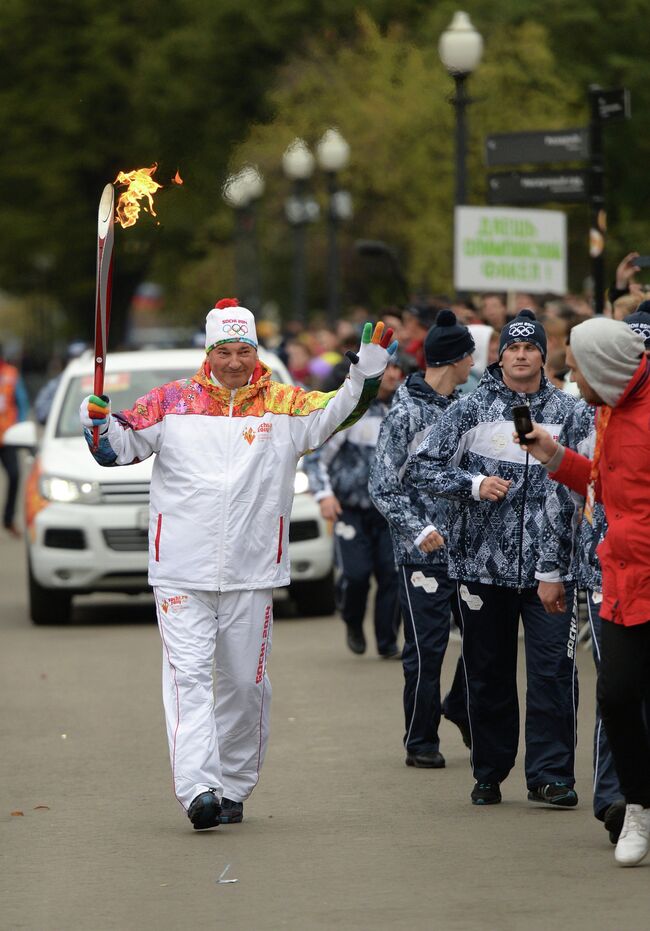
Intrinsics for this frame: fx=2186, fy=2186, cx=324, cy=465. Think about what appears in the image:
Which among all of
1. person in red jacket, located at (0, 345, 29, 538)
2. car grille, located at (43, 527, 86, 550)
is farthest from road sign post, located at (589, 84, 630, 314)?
person in red jacket, located at (0, 345, 29, 538)

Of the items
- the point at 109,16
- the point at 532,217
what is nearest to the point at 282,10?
the point at 109,16

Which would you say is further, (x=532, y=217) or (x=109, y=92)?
(x=109, y=92)

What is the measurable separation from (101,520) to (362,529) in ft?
7.79

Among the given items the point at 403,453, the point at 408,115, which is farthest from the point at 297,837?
the point at 408,115

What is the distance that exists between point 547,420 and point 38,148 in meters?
44.5

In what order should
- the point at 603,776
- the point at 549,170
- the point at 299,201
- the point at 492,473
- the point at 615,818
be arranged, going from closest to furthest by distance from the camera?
the point at 615,818 < the point at 603,776 < the point at 492,473 < the point at 549,170 < the point at 299,201

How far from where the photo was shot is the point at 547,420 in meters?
8.40

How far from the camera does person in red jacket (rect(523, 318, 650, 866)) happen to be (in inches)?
274

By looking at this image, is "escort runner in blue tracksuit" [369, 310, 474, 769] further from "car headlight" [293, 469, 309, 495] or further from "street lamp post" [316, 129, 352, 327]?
"street lamp post" [316, 129, 352, 327]

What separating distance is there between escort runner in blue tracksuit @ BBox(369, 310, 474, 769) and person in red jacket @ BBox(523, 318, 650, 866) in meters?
2.30

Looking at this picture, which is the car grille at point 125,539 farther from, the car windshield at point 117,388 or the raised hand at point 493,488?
the raised hand at point 493,488

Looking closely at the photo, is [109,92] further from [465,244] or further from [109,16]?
[465,244]

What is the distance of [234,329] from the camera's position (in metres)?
8.28

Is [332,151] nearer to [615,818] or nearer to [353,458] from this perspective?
[353,458]
